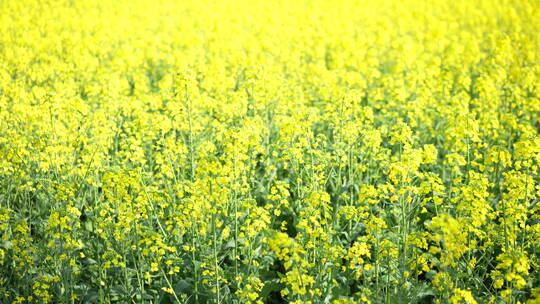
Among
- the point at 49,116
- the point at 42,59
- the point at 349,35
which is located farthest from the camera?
the point at 349,35

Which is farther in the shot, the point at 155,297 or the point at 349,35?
the point at 349,35

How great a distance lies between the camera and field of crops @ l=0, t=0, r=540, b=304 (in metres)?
4.22

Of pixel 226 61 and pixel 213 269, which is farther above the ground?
pixel 226 61

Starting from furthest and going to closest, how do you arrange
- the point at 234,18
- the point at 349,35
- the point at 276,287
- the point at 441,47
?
the point at 234,18, the point at 349,35, the point at 441,47, the point at 276,287

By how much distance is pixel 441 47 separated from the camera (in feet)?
36.8

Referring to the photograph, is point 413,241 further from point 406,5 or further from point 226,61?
point 406,5

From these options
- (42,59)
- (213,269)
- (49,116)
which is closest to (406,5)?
(42,59)

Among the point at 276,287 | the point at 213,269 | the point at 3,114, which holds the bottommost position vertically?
the point at 276,287

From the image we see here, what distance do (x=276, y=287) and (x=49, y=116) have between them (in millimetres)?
3467

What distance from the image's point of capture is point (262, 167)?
6.84 meters

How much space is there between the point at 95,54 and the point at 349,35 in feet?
19.3

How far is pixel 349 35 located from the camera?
39.9ft

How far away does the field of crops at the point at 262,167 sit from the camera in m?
4.22

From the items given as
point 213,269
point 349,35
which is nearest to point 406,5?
point 349,35
